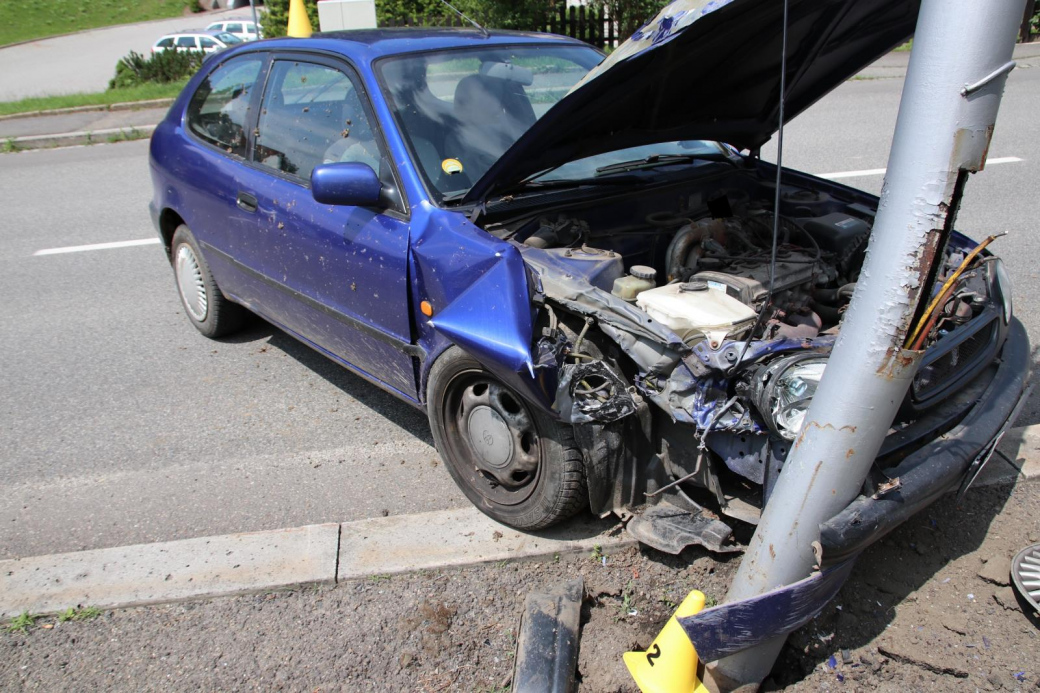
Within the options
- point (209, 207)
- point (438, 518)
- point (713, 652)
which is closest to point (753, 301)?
point (713, 652)

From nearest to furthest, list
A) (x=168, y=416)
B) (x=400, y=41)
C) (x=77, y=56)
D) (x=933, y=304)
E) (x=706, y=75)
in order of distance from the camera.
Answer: (x=933, y=304)
(x=706, y=75)
(x=400, y=41)
(x=168, y=416)
(x=77, y=56)

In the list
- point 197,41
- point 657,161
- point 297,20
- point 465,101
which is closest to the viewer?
point 465,101

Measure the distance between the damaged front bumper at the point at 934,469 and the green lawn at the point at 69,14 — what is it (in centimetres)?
3956

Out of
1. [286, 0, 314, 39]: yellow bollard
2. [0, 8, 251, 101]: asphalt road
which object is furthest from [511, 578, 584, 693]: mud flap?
[0, 8, 251, 101]: asphalt road

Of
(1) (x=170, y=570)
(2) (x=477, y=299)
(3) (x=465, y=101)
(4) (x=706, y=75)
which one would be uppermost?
(4) (x=706, y=75)

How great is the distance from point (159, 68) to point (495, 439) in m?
15.8

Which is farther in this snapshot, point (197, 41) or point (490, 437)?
point (197, 41)

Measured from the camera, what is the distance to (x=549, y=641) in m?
2.69

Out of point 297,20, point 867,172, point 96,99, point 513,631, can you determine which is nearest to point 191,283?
point 513,631

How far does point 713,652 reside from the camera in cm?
243

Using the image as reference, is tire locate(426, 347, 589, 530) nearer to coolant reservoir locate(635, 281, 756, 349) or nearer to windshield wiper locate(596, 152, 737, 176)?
coolant reservoir locate(635, 281, 756, 349)

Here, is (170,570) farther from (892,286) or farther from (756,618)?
(892,286)

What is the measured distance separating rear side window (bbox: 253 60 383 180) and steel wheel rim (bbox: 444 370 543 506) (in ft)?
3.57

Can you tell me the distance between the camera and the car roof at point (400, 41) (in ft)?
12.6
